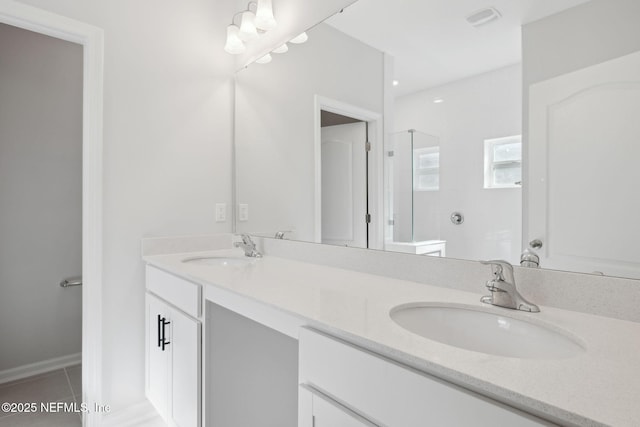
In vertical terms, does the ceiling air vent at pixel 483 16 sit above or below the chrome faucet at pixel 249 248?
above

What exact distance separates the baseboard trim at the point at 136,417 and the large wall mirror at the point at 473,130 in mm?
1188

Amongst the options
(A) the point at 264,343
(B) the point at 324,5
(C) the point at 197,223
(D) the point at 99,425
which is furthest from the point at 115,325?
(B) the point at 324,5

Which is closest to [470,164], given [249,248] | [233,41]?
[249,248]

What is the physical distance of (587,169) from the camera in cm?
90

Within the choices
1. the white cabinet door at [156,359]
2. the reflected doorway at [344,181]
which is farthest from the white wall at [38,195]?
the reflected doorway at [344,181]

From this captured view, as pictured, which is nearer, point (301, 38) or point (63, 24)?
point (63, 24)

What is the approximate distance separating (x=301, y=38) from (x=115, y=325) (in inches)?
69.7

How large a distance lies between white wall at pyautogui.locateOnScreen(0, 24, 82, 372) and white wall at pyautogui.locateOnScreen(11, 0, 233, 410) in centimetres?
103

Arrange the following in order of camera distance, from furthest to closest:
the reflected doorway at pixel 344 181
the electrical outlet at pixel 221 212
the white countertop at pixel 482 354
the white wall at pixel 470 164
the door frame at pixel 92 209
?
1. the electrical outlet at pixel 221 212
2. the door frame at pixel 92 209
3. the reflected doorway at pixel 344 181
4. the white wall at pixel 470 164
5. the white countertop at pixel 482 354

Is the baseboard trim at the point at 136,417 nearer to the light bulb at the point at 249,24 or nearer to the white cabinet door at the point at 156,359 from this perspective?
the white cabinet door at the point at 156,359

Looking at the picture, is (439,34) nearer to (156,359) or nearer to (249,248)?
(249,248)

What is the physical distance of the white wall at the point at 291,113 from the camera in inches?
61.2

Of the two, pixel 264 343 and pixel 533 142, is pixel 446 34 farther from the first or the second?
pixel 264 343

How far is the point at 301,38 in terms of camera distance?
1.82 m
